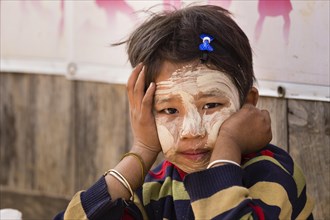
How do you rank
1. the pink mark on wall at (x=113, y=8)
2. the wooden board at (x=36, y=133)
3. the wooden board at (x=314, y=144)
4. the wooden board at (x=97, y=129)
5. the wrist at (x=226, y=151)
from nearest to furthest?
the wrist at (x=226, y=151) < the wooden board at (x=314, y=144) < the pink mark on wall at (x=113, y=8) < the wooden board at (x=97, y=129) < the wooden board at (x=36, y=133)

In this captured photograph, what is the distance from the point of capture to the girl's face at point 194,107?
7.75 feet

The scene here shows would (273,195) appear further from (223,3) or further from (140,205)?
(223,3)

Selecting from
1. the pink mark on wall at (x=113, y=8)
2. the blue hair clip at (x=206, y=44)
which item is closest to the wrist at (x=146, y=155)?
the blue hair clip at (x=206, y=44)

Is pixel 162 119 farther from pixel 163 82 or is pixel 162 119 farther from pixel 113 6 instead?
pixel 113 6

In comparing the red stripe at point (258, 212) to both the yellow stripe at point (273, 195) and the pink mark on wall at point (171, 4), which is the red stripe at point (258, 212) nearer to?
the yellow stripe at point (273, 195)

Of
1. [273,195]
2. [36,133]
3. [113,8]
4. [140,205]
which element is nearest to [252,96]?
[273,195]

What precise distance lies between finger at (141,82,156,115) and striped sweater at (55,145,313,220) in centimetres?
26

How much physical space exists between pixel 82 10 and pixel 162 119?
5.18 ft

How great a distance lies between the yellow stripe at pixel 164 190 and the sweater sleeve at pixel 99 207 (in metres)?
0.07

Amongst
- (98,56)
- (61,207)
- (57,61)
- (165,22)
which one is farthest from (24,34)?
(165,22)

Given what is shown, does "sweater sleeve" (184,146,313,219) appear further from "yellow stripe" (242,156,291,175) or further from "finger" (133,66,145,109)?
"finger" (133,66,145,109)

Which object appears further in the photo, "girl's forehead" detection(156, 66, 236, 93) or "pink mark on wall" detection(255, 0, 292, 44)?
"pink mark on wall" detection(255, 0, 292, 44)

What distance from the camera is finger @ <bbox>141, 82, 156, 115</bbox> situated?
2.44 metres

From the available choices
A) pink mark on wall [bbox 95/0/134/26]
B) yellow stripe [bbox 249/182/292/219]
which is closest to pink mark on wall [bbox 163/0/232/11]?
pink mark on wall [bbox 95/0/134/26]
